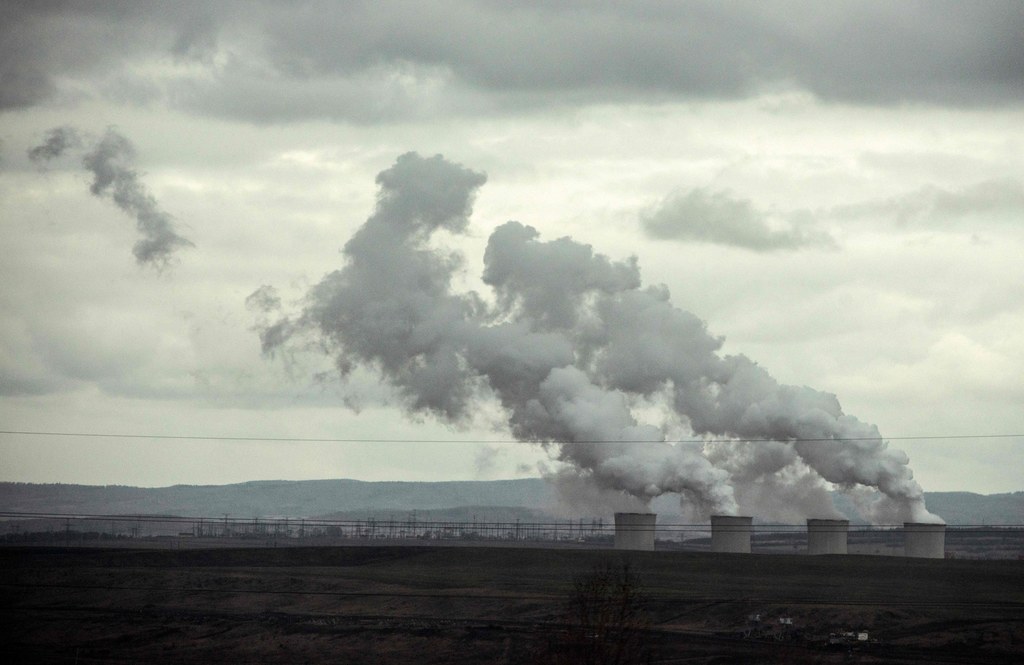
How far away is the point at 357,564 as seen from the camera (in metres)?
121

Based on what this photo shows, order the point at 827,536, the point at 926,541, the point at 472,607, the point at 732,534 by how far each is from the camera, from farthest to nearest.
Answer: the point at 827,536, the point at 732,534, the point at 926,541, the point at 472,607

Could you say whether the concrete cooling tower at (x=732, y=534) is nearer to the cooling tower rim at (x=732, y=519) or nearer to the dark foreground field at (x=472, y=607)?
the cooling tower rim at (x=732, y=519)

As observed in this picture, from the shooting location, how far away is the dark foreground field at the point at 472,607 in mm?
75000

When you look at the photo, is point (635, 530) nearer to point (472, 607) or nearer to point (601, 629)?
point (472, 607)

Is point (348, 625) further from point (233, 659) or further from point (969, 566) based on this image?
point (969, 566)

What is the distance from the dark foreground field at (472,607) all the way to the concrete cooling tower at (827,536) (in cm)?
833

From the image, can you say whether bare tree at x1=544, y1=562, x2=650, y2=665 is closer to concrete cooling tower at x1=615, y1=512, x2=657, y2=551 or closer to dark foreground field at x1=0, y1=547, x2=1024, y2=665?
dark foreground field at x1=0, y1=547, x2=1024, y2=665

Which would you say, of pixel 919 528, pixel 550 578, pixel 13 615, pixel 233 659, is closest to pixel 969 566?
pixel 919 528

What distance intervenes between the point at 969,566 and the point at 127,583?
61756 mm

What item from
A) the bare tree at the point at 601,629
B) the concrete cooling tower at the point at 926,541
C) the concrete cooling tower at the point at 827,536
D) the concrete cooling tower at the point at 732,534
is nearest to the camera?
the bare tree at the point at 601,629

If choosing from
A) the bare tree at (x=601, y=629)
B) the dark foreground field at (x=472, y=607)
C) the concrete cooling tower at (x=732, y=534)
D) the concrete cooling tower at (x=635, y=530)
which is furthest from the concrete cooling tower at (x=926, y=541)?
the bare tree at (x=601, y=629)

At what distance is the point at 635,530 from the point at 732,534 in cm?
918

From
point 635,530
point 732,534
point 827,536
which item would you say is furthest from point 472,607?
point 827,536

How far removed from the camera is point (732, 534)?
125 m
